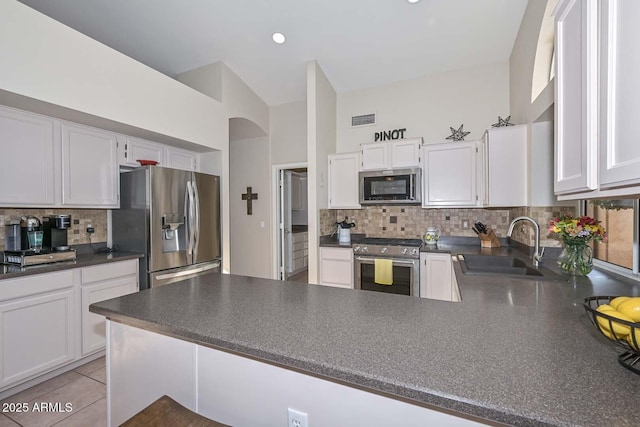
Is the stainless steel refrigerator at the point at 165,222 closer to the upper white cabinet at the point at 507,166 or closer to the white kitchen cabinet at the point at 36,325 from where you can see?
the white kitchen cabinet at the point at 36,325

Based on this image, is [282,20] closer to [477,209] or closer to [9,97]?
[9,97]

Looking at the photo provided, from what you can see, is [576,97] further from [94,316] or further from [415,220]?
[94,316]

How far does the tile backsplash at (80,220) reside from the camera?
259cm

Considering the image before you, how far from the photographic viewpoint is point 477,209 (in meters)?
3.56

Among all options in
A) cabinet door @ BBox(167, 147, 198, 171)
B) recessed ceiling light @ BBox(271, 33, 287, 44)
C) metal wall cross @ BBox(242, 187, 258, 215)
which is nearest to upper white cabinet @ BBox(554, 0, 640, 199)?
recessed ceiling light @ BBox(271, 33, 287, 44)

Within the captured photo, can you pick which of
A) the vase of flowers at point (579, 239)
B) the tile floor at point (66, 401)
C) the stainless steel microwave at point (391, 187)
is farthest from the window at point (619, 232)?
the tile floor at point (66, 401)

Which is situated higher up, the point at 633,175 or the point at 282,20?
the point at 282,20

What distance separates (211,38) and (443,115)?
302 cm

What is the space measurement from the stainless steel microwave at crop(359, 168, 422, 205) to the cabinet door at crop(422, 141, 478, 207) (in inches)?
4.8

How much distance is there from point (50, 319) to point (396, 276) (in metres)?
3.18

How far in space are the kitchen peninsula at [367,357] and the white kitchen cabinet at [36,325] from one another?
4.89 feet

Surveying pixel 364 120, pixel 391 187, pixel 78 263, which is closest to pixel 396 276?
pixel 391 187

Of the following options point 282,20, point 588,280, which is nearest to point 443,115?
point 282,20

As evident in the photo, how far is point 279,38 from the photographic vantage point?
327 centimetres
